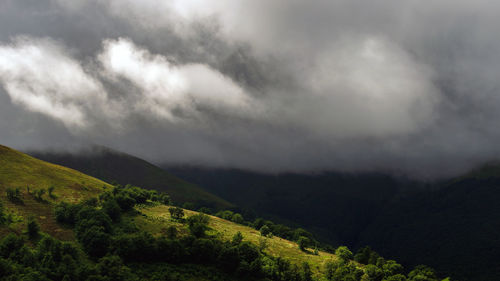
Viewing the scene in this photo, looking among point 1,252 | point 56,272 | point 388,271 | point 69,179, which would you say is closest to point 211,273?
point 56,272

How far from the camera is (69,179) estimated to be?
195625 mm

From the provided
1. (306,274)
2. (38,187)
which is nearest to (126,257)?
(306,274)

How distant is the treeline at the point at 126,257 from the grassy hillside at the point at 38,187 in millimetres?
6196

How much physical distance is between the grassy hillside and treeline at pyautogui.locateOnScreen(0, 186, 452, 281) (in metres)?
6.20

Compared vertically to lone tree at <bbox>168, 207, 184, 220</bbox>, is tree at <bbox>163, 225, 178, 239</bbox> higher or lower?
lower

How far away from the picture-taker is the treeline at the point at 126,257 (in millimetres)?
96438

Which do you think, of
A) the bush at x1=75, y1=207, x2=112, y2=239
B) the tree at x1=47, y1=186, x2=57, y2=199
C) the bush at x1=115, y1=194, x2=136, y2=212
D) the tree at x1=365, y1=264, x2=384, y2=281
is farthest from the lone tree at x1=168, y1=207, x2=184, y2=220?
the tree at x1=365, y1=264, x2=384, y2=281

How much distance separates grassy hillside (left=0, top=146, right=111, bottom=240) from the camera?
133m

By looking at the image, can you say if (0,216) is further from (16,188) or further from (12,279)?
(12,279)

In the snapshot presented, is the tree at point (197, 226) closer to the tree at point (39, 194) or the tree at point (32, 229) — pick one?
the tree at point (32, 229)

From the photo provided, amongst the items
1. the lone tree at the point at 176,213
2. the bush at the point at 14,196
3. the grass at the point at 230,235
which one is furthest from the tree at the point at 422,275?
the bush at the point at 14,196

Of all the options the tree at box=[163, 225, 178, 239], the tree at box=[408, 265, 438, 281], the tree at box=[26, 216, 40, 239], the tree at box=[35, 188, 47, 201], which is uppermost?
the tree at box=[408, 265, 438, 281]

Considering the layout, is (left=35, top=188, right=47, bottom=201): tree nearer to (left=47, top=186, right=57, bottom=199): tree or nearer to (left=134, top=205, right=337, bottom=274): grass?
(left=47, top=186, right=57, bottom=199): tree

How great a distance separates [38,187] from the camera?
16612 centimetres
